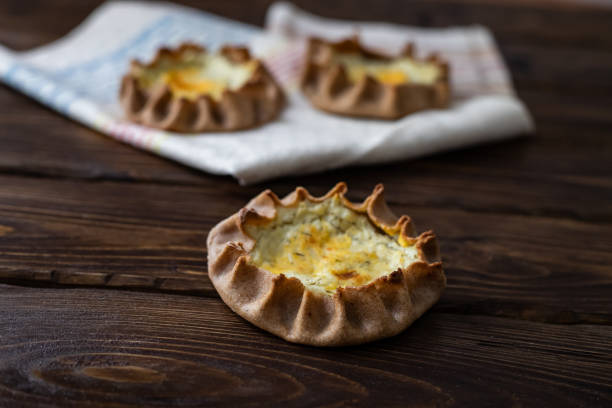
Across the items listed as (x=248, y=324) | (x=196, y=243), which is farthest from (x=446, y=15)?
(x=248, y=324)

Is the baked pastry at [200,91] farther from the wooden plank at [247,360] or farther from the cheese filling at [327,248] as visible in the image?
the wooden plank at [247,360]

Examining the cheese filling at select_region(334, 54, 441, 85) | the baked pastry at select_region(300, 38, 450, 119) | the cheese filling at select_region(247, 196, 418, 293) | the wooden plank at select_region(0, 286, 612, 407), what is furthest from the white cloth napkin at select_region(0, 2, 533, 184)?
the wooden plank at select_region(0, 286, 612, 407)

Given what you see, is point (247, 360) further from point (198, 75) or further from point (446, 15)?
point (446, 15)

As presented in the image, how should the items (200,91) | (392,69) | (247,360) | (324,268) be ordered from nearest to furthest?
1. (247,360)
2. (324,268)
3. (200,91)
4. (392,69)

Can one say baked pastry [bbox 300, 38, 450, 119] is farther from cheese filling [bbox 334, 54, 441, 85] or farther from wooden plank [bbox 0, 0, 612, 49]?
wooden plank [bbox 0, 0, 612, 49]

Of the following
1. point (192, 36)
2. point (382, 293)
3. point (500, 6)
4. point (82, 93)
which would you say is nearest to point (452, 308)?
point (382, 293)

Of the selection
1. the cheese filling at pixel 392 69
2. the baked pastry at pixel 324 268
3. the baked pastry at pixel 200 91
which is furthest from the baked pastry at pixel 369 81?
the baked pastry at pixel 324 268
